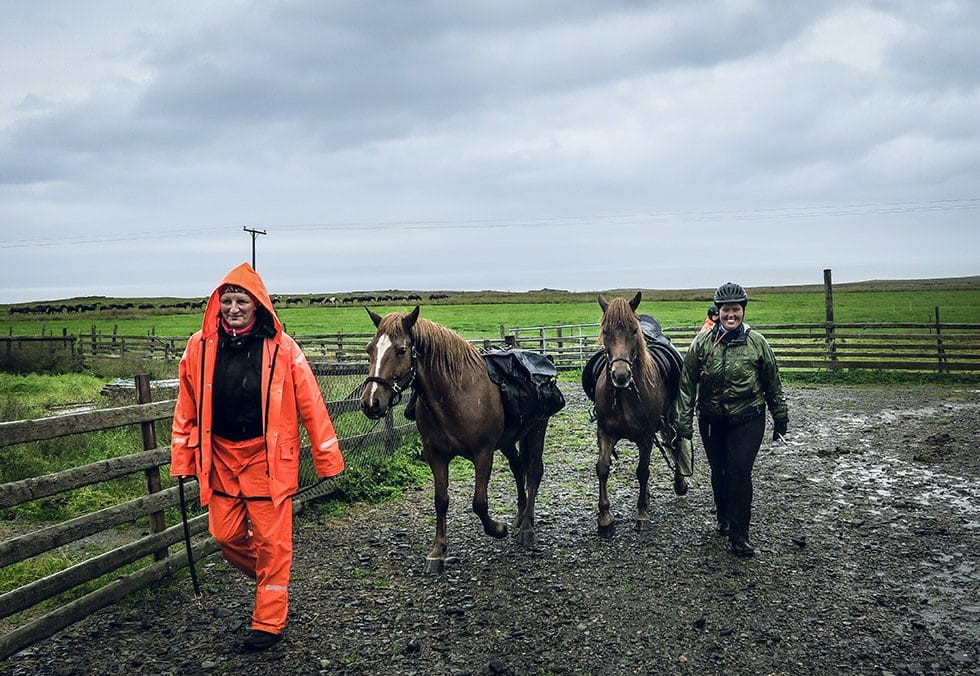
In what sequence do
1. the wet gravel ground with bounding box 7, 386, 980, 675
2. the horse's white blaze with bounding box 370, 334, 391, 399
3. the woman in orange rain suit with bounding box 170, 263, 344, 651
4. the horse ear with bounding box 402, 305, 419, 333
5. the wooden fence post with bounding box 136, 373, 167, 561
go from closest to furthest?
1. the wet gravel ground with bounding box 7, 386, 980, 675
2. the woman in orange rain suit with bounding box 170, 263, 344, 651
3. the horse's white blaze with bounding box 370, 334, 391, 399
4. the horse ear with bounding box 402, 305, 419, 333
5. the wooden fence post with bounding box 136, 373, 167, 561

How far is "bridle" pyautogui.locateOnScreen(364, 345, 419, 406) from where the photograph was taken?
14.9 ft

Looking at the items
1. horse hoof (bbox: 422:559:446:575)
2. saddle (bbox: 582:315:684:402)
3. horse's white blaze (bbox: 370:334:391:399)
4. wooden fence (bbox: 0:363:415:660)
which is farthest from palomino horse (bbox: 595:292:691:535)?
wooden fence (bbox: 0:363:415:660)

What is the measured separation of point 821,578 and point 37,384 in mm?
19402

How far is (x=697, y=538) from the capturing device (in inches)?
224

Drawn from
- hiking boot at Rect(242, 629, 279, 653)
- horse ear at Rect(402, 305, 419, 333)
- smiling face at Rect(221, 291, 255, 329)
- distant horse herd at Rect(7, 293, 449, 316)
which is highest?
distant horse herd at Rect(7, 293, 449, 316)

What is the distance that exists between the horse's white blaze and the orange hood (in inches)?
31.1

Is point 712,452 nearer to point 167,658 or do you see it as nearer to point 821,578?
point 821,578

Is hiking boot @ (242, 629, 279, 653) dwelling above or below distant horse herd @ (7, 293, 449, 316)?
below

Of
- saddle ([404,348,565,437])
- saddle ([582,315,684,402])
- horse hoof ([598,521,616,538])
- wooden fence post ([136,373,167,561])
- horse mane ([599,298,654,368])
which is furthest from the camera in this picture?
saddle ([582,315,684,402])

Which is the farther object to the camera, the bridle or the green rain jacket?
the green rain jacket

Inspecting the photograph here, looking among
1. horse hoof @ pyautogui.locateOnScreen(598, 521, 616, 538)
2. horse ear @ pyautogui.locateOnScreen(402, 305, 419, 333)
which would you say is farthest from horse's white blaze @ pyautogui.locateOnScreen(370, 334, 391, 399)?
horse hoof @ pyautogui.locateOnScreen(598, 521, 616, 538)

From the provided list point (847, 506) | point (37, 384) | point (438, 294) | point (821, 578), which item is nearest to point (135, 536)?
point (821, 578)

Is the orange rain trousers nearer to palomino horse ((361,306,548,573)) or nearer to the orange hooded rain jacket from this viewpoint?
the orange hooded rain jacket

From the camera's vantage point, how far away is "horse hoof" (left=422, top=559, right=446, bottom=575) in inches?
198
